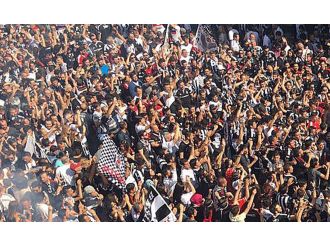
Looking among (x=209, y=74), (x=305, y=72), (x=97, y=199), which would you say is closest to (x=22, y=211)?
(x=97, y=199)

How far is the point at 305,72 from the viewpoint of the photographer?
4.81 metres

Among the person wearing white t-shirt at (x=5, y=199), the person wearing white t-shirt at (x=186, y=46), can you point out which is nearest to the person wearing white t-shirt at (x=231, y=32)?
the person wearing white t-shirt at (x=186, y=46)

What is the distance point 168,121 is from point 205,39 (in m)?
0.62

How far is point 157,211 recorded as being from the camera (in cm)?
462

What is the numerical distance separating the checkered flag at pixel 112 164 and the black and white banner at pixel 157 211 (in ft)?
0.71

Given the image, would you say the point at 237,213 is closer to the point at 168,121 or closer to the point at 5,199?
the point at 168,121

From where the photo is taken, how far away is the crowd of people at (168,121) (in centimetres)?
463

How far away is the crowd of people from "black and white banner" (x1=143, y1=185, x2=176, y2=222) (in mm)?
42

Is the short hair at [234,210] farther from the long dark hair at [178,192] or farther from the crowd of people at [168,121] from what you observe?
the long dark hair at [178,192]

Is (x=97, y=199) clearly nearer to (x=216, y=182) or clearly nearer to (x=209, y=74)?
(x=216, y=182)

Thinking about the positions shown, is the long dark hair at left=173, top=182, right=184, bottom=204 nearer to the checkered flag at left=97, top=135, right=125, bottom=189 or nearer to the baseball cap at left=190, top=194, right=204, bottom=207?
the baseball cap at left=190, top=194, right=204, bottom=207

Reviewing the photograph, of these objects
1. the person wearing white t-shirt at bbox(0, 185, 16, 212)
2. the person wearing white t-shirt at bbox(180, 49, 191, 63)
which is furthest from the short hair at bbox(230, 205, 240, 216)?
the person wearing white t-shirt at bbox(0, 185, 16, 212)

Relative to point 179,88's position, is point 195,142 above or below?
below
